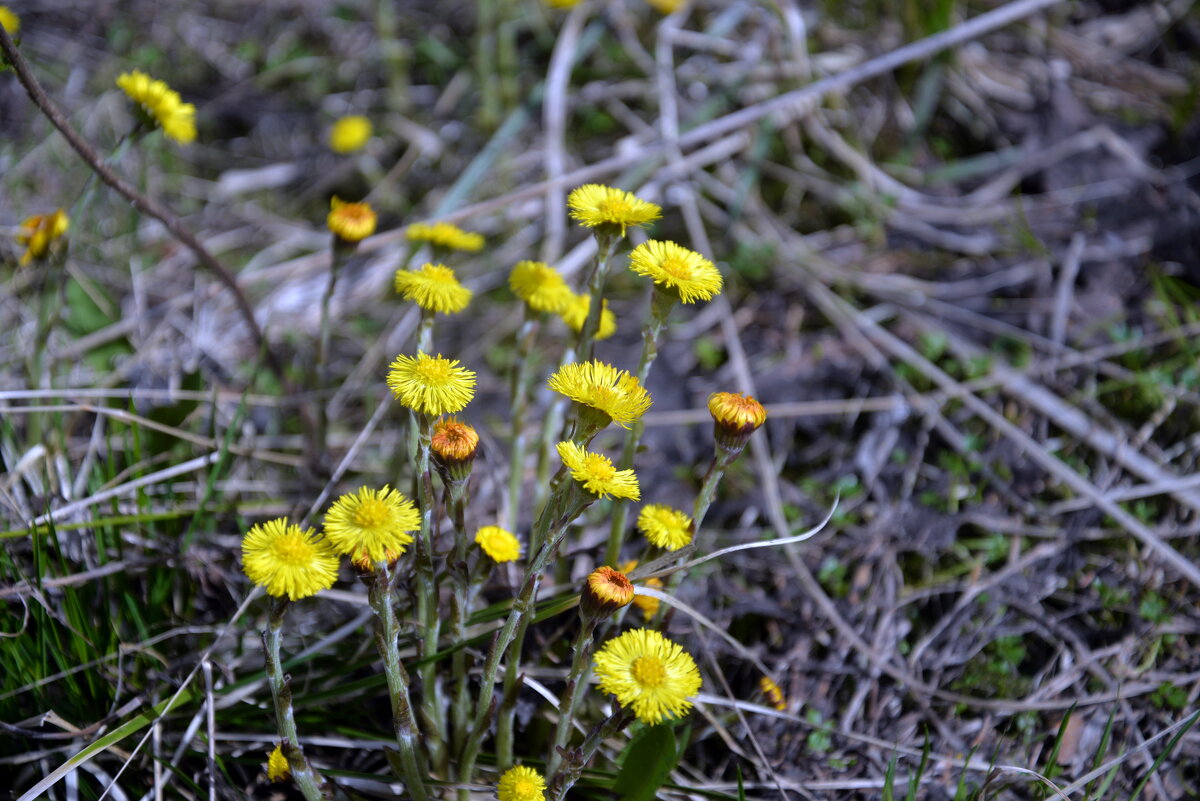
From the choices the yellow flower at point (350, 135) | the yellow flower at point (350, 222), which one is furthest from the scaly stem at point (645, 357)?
the yellow flower at point (350, 135)

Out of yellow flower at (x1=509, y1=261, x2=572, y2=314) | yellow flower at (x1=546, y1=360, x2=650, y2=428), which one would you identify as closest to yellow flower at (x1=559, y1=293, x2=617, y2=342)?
yellow flower at (x1=509, y1=261, x2=572, y2=314)

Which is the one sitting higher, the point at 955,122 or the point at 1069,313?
the point at 955,122

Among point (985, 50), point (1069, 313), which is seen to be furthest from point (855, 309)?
point (985, 50)

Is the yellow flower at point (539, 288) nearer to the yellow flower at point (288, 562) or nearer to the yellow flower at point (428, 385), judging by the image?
the yellow flower at point (428, 385)

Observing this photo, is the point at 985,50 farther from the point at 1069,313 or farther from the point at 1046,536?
the point at 1046,536

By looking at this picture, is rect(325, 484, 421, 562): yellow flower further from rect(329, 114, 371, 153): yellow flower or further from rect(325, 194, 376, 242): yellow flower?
rect(329, 114, 371, 153): yellow flower

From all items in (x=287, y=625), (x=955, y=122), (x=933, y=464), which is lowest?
(x=287, y=625)
